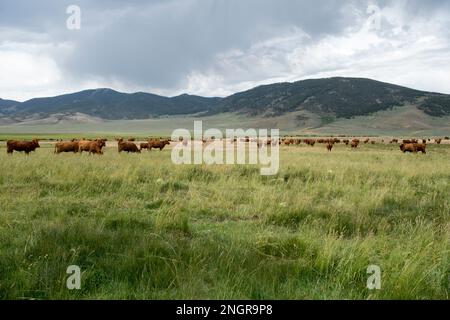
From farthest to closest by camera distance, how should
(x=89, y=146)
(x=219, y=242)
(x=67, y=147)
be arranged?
1. (x=67, y=147)
2. (x=89, y=146)
3. (x=219, y=242)

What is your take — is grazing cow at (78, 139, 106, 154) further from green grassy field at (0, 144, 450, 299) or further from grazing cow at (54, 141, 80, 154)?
green grassy field at (0, 144, 450, 299)

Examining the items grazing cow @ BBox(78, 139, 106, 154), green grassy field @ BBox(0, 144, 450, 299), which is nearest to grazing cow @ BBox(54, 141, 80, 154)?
grazing cow @ BBox(78, 139, 106, 154)

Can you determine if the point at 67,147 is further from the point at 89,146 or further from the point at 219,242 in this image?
the point at 219,242

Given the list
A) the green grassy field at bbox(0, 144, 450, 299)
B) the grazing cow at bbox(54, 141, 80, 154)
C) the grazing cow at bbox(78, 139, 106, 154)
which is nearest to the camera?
the green grassy field at bbox(0, 144, 450, 299)

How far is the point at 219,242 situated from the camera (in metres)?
5.97

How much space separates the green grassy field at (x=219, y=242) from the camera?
4.48 meters

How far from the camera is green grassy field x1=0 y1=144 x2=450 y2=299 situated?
14.7 ft

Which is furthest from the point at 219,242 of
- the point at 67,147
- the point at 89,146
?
the point at 67,147

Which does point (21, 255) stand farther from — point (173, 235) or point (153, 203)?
point (153, 203)

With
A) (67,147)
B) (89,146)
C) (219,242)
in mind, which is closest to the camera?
(219,242)

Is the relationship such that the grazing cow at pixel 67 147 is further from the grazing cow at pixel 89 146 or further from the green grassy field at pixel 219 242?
the green grassy field at pixel 219 242

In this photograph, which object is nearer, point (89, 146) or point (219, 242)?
point (219, 242)

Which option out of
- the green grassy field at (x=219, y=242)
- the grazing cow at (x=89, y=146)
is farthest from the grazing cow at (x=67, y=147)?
the green grassy field at (x=219, y=242)

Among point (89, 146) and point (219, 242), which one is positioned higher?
point (89, 146)
